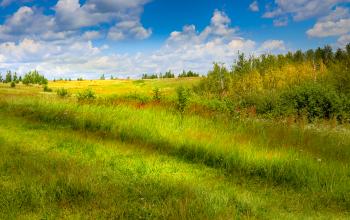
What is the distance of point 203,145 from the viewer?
12.5 metres

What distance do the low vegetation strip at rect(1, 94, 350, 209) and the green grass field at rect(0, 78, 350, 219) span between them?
1.2 inches

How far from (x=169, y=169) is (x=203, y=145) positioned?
2.35 meters

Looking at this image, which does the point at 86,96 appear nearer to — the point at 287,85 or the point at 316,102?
the point at 316,102

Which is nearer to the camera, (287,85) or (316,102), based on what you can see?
(316,102)

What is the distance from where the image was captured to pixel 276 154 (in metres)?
11.1

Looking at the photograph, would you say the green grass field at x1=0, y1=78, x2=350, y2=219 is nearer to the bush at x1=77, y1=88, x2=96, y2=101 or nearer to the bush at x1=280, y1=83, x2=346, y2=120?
the bush at x1=77, y1=88, x2=96, y2=101

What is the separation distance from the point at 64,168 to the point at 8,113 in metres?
12.8

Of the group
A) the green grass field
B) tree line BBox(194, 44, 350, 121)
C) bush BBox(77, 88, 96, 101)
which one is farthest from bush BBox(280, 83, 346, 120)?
the green grass field

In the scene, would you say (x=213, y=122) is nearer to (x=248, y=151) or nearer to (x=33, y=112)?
(x=248, y=151)

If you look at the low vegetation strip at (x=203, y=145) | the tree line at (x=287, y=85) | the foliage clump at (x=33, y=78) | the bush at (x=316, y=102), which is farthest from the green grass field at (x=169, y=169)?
the foliage clump at (x=33, y=78)

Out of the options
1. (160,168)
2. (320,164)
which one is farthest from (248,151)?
(160,168)

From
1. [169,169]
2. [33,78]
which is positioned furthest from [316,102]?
[33,78]

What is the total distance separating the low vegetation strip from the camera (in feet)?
31.9

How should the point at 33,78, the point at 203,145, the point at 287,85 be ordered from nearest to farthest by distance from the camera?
the point at 203,145 < the point at 287,85 < the point at 33,78
